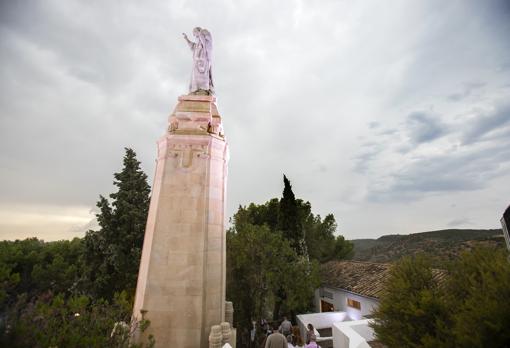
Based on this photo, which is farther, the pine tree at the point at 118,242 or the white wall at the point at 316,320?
the pine tree at the point at 118,242

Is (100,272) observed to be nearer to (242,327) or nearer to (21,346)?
(242,327)

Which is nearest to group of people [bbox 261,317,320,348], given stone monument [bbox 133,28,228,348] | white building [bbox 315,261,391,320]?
stone monument [bbox 133,28,228,348]

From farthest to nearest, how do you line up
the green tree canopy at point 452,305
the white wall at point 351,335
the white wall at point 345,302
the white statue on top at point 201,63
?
the white wall at point 345,302 → the white statue on top at point 201,63 → the white wall at point 351,335 → the green tree canopy at point 452,305

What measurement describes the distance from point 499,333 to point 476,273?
178cm

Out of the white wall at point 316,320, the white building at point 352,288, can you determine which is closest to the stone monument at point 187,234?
the white wall at point 316,320

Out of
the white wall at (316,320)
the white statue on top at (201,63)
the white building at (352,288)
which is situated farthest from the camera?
the white building at (352,288)

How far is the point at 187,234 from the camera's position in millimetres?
7289

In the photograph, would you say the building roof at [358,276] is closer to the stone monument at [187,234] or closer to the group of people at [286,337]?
the group of people at [286,337]

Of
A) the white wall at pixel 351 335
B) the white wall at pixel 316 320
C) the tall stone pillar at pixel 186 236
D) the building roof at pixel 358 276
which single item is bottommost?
the white wall at pixel 316 320

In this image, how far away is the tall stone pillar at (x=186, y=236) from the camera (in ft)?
21.7

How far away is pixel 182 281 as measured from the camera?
6.87 meters

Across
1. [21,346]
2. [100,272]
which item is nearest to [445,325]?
[21,346]

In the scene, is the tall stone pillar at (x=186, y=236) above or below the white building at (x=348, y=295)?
above

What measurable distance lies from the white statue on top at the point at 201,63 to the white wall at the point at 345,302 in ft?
47.4
